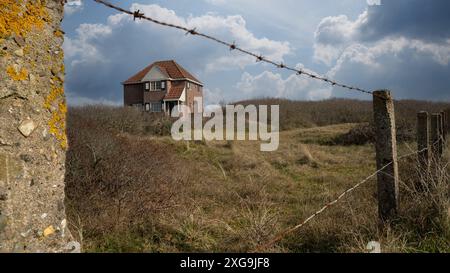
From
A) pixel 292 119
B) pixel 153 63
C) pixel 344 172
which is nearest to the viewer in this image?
pixel 344 172

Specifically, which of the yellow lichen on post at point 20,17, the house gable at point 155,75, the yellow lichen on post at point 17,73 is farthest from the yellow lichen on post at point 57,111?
the house gable at point 155,75

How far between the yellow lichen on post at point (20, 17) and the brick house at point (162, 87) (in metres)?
33.9

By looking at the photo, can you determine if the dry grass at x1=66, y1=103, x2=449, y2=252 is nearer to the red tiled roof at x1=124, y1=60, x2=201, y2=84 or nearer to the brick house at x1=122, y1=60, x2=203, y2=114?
the brick house at x1=122, y1=60, x2=203, y2=114

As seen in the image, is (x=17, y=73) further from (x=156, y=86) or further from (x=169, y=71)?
(x=169, y=71)

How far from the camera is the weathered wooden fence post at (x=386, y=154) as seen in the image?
13.2ft

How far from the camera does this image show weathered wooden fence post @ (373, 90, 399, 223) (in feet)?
13.2

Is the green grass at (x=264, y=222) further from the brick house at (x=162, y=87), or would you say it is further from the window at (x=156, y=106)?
the window at (x=156, y=106)

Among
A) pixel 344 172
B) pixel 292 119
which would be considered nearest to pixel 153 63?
pixel 292 119

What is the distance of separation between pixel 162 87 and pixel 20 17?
3553 centimetres
